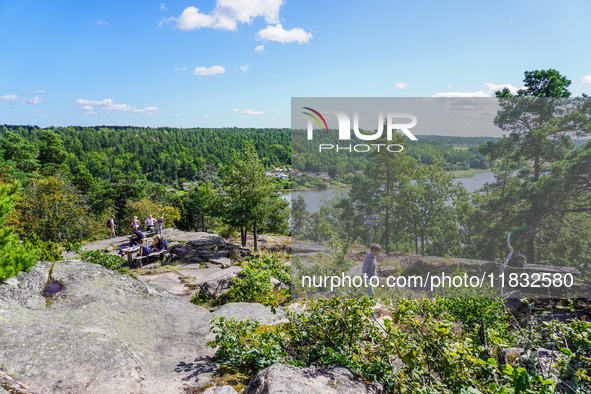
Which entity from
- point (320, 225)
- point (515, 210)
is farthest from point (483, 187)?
point (320, 225)

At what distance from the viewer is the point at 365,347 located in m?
3.87

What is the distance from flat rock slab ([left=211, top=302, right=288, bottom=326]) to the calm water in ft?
9.41

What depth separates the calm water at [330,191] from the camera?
8.48 metres

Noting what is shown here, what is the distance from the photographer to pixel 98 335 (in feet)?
13.9

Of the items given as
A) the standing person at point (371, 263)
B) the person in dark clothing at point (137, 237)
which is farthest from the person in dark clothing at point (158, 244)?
the standing person at point (371, 263)

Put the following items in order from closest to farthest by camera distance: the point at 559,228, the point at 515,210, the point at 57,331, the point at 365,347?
the point at 365,347 < the point at 57,331 < the point at 559,228 < the point at 515,210

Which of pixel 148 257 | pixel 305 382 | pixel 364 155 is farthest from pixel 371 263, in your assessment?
pixel 148 257

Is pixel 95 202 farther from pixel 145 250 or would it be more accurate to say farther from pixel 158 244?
pixel 145 250

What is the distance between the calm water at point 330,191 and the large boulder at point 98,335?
357 centimetres

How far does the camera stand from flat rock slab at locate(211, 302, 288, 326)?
5.84 m

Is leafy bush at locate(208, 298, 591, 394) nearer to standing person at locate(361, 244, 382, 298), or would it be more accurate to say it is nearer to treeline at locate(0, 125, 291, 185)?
standing person at locate(361, 244, 382, 298)

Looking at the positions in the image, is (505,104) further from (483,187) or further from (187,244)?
(187,244)

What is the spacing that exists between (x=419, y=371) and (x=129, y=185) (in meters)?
45.0

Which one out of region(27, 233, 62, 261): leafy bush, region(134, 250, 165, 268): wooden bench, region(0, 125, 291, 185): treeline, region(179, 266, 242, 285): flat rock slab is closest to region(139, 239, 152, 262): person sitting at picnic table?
region(134, 250, 165, 268): wooden bench
